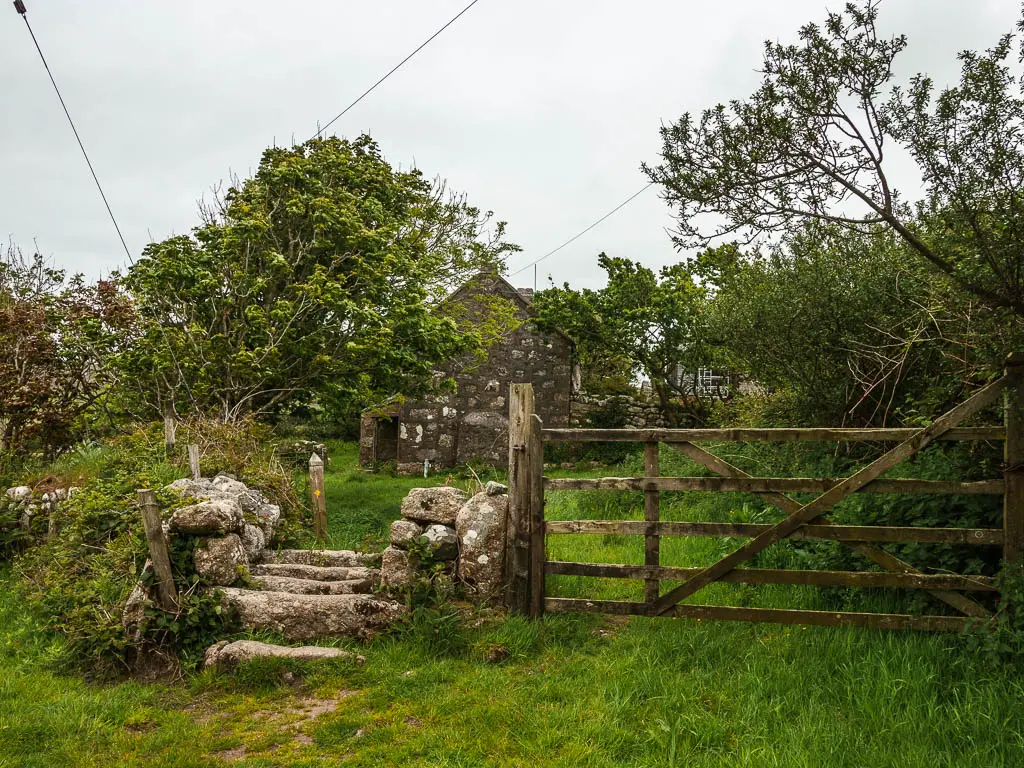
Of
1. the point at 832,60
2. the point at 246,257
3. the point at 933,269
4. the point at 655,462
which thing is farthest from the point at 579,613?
the point at 246,257

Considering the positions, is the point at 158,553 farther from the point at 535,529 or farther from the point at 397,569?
the point at 535,529

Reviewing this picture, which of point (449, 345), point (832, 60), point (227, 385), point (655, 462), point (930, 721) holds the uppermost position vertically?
point (832, 60)

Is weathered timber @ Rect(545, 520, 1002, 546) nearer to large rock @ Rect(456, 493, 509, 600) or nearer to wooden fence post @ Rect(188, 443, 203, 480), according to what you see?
large rock @ Rect(456, 493, 509, 600)

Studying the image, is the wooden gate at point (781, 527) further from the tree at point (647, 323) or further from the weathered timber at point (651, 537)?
the tree at point (647, 323)

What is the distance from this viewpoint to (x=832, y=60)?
183 inches

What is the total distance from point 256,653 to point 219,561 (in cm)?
114

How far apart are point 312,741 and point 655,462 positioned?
3.23 m

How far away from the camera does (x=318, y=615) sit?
5.88m

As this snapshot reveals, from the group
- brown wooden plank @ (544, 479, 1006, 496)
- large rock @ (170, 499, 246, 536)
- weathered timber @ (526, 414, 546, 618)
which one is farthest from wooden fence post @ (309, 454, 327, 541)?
brown wooden plank @ (544, 479, 1006, 496)

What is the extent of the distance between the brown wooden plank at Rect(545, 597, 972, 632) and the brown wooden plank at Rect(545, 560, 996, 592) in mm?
215

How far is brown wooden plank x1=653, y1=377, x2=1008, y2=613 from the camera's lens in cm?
501

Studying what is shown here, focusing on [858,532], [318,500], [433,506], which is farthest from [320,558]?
[858,532]

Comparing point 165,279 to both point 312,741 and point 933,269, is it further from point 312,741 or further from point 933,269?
point 933,269

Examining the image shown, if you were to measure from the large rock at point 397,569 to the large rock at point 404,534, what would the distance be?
0.06 meters
